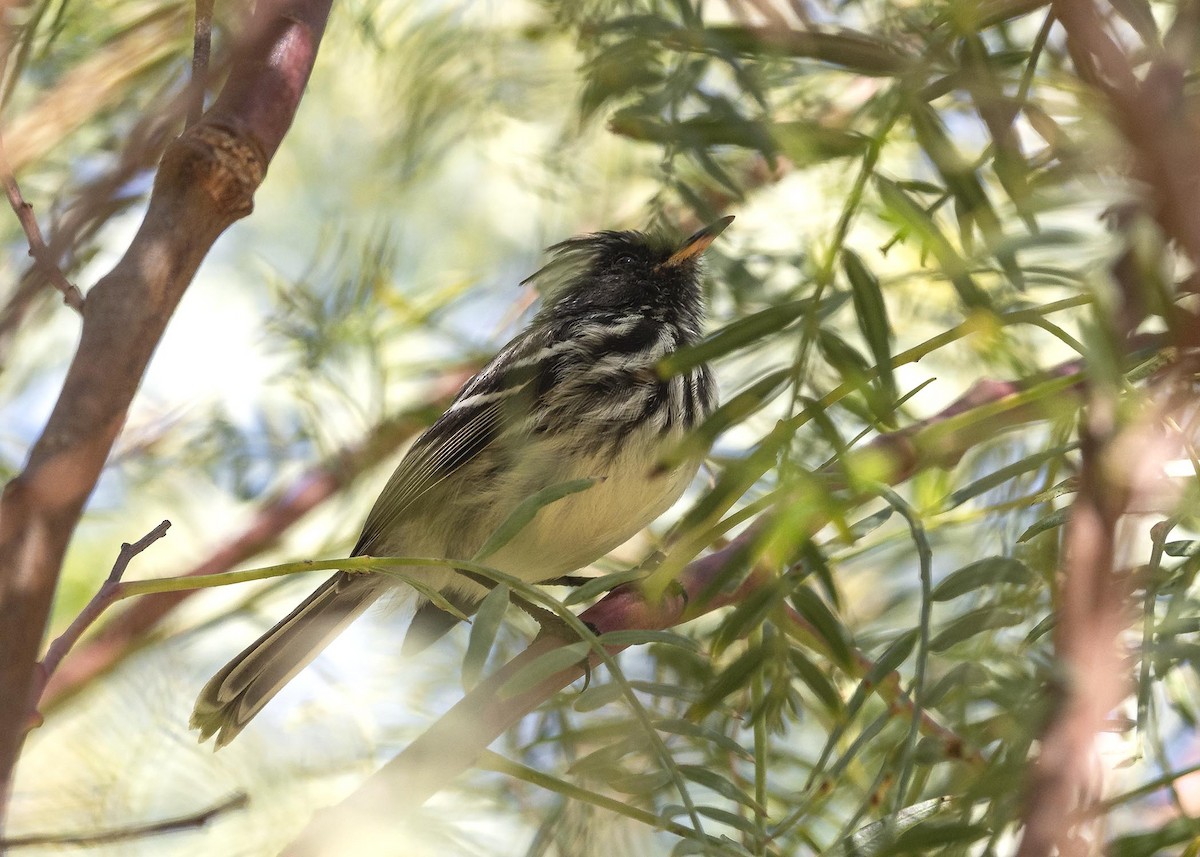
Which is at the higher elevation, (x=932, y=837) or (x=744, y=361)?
(x=744, y=361)

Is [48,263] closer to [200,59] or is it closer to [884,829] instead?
[200,59]

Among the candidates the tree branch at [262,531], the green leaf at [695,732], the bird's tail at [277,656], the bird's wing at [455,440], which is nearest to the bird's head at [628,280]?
the bird's wing at [455,440]

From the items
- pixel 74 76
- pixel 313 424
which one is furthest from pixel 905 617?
pixel 74 76

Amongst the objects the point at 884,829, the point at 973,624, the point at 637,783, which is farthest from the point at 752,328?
the point at 637,783

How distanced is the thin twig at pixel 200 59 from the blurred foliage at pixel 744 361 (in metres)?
0.30

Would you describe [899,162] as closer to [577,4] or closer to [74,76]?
[577,4]

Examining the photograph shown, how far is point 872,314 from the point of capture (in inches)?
61.6

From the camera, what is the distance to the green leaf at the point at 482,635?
1.54 meters

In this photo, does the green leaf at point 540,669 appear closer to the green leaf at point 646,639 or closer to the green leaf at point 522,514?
the green leaf at point 646,639

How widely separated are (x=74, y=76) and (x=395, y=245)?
1005mm

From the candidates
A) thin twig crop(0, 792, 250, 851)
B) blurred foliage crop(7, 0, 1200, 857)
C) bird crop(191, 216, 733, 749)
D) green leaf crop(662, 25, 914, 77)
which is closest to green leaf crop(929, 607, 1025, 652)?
blurred foliage crop(7, 0, 1200, 857)

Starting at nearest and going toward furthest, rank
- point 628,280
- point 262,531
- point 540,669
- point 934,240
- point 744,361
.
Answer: point 934,240 → point 540,669 → point 744,361 → point 262,531 → point 628,280

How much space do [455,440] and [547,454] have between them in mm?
362

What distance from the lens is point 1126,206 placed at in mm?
1336
